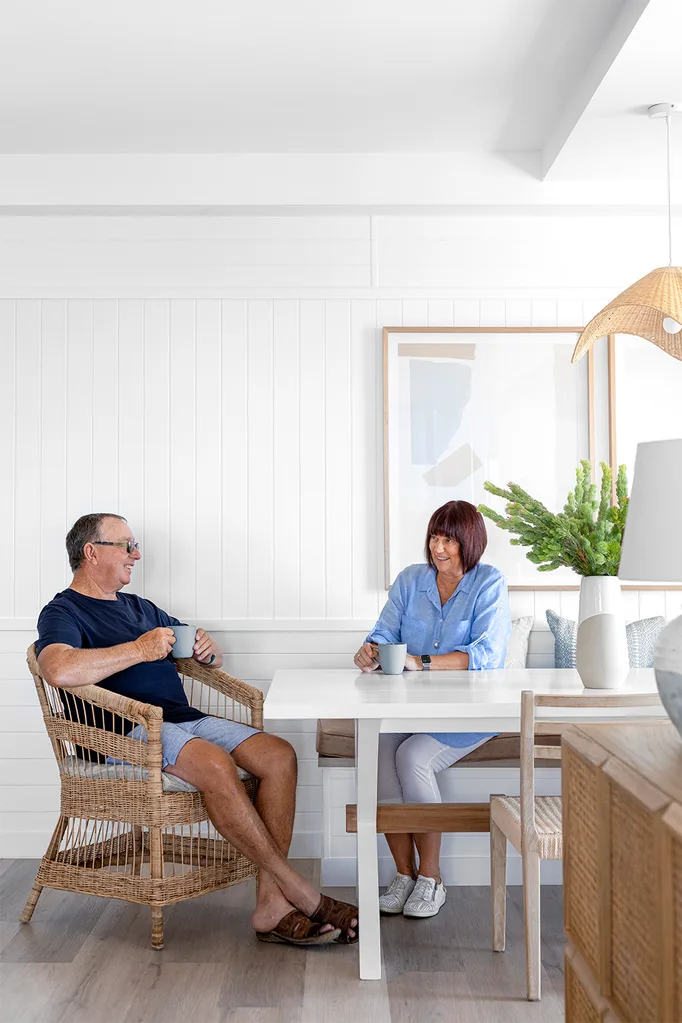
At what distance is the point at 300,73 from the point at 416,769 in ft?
7.45

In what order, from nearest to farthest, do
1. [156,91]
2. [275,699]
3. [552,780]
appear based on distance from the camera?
[275,699] < [156,91] < [552,780]

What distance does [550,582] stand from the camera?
3660 mm

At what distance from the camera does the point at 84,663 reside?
292 centimetres

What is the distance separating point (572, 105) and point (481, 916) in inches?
107

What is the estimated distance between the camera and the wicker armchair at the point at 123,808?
2.79m

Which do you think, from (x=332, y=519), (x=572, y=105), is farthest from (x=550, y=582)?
(x=572, y=105)

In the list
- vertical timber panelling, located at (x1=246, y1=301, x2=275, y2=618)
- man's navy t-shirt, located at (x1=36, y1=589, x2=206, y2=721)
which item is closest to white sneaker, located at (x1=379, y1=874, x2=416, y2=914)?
man's navy t-shirt, located at (x1=36, y1=589, x2=206, y2=721)

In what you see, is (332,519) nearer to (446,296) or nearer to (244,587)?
(244,587)

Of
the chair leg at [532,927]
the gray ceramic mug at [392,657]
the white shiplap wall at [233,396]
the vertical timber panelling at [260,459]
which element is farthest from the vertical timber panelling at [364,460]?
the chair leg at [532,927]

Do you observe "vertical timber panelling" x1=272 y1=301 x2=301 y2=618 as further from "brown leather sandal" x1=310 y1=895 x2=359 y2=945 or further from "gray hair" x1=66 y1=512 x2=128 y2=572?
"brown leather sandal" x1=310 y1=895 x2=359 y2=945

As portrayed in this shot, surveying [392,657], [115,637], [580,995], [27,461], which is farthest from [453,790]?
[27,461]

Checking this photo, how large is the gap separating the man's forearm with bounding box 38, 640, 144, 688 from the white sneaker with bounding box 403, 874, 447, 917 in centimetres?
119

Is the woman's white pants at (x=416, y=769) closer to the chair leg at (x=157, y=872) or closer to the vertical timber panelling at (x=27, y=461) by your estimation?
the chair leg at (x=157, y=872)

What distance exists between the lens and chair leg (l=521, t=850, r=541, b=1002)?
2.41m
